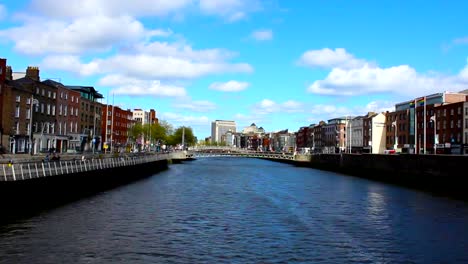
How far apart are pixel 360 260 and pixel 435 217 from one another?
50.6 ft

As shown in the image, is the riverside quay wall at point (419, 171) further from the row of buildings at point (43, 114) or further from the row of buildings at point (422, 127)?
the row of buildings at point (43, 114)

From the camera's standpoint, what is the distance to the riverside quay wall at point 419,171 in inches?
2055

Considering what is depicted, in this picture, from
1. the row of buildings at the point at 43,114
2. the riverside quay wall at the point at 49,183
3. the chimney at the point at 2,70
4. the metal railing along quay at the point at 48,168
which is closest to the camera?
the riverside quay wall at the point at 49,183

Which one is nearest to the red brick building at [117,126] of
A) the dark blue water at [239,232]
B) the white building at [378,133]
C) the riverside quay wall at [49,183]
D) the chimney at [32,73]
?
the chimney at [32,73]

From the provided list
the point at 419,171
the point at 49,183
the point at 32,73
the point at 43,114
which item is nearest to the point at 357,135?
the point at 43,114

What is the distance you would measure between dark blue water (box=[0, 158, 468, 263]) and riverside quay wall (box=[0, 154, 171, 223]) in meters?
2.03

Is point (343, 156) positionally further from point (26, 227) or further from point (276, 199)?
point (26, 227)

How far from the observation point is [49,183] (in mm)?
38281

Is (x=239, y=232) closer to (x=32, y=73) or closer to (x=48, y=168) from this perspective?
(x=48, y=168)

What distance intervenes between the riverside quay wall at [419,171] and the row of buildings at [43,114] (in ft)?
159

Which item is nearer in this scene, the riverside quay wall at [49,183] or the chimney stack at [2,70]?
the riverside quay wall at [49,183]

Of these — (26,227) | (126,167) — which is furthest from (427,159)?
(26,227)

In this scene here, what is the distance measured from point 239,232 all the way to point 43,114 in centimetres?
8269

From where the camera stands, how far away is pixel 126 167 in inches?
2689
